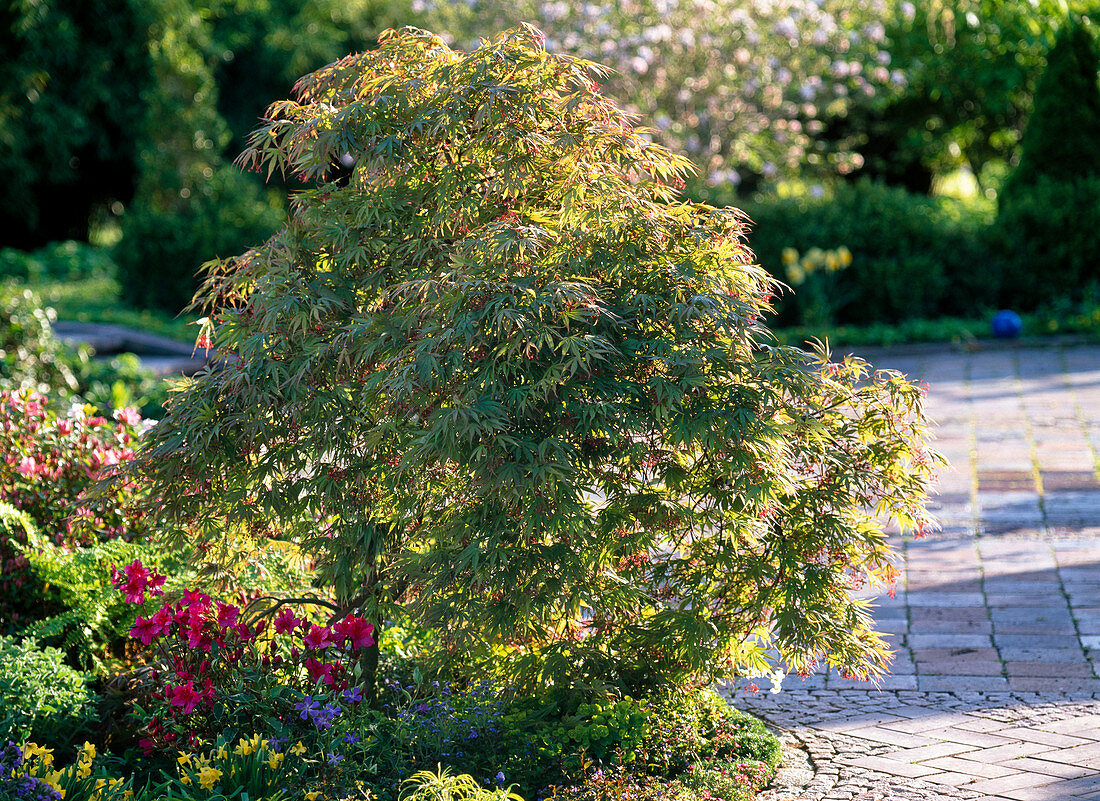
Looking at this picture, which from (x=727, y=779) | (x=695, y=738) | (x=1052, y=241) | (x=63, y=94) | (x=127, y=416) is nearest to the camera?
(x=727, y=779)

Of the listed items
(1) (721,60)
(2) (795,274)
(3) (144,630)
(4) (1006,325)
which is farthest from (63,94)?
(3) (144,630)

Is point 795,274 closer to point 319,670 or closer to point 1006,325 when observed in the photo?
point 1006,325

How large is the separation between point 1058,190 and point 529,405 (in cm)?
1067

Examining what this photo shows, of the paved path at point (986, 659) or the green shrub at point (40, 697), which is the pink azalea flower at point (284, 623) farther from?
the paved path at point (986, 659)

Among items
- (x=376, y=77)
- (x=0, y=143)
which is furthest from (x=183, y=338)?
(x=376, y=77)

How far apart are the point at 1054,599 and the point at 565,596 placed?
3.05m

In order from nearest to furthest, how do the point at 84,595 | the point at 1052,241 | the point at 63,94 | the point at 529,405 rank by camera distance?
the point at 529,405, the point at 84,595, the point at 1052,241, the point at 63,94

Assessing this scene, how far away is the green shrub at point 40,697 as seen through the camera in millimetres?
3672

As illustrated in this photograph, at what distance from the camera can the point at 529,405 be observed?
3199 millimetres

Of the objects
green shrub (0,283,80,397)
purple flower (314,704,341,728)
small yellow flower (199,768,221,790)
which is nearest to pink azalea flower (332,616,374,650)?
purple flower (314,704,341,728)

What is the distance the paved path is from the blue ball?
3.32m

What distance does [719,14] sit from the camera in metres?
13.5

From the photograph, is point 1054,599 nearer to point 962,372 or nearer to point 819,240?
point 962,372

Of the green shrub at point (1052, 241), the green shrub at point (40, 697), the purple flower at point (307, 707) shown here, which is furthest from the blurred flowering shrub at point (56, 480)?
the green shrub at point (1052, 241)
